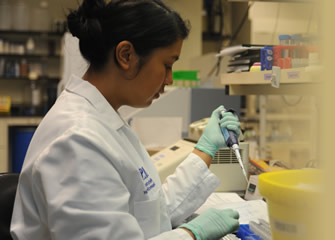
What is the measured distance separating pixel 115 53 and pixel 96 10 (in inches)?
5.1

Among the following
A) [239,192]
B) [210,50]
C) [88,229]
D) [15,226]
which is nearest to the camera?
[88,229]

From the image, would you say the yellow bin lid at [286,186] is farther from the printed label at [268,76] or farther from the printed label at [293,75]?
the printed label at [268,76]

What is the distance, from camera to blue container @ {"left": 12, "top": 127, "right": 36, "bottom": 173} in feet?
17.0

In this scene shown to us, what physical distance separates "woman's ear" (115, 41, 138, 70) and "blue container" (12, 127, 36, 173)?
4563mm

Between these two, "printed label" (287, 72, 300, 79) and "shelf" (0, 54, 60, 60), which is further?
"shelf" (0, 54, 60, 60)

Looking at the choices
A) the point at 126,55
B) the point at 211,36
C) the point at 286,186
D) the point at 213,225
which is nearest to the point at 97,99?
the point at 126,55

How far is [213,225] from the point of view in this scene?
3.42ft

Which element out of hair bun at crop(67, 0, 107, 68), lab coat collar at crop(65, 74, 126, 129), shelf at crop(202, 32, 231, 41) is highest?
shelf at crop(202, 32, 231, 41)

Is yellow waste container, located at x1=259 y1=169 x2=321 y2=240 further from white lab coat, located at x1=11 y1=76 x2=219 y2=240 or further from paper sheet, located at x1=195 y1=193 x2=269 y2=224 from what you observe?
paper sheet, located at x1=195 y1=193 x2=269 y2=224

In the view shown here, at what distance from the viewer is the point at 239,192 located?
5.51 ft

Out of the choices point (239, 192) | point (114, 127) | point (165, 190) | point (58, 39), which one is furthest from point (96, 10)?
point (58, 39)

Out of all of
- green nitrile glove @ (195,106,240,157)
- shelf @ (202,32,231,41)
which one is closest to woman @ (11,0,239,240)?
green nitrile glove @ (195,106,240,157)

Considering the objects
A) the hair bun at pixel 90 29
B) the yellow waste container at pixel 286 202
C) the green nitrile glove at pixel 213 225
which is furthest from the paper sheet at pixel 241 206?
the hair bun at pixel 90 29

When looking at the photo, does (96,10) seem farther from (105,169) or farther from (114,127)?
(105,169)
